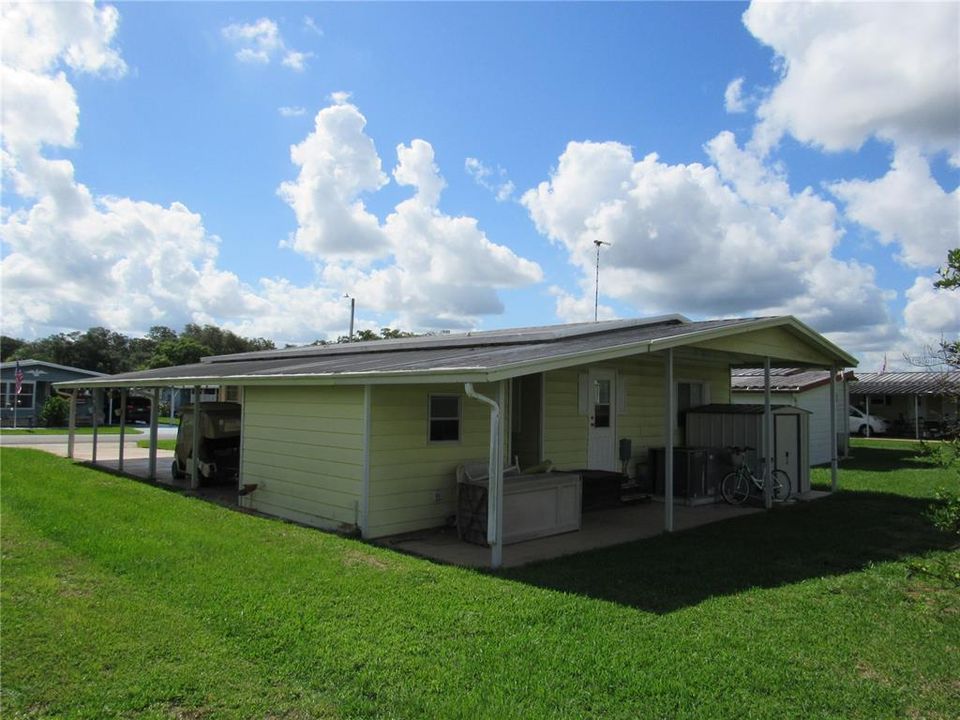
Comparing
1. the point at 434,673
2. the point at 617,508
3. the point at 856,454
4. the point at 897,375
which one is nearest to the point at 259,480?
the point at 617,508

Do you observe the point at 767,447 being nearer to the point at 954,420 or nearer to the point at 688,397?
the point at 688,397

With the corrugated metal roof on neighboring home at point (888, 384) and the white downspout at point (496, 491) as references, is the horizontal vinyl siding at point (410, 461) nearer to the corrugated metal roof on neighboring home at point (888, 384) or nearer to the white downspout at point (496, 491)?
the white downspout at point (496, 491)

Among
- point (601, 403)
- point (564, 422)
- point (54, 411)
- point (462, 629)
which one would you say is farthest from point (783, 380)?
point (54, 411)

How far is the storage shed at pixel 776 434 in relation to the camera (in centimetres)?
1166

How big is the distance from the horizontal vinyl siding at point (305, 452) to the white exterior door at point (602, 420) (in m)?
4.93

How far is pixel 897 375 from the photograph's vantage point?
104 ft

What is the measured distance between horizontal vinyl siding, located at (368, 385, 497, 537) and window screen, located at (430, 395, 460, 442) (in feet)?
0.24

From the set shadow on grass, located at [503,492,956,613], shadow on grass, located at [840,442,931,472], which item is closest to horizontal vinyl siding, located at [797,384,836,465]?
shadow on grass, located at [840,442,931,472]

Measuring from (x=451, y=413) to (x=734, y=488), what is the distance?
216 inches

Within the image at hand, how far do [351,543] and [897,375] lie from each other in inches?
1255

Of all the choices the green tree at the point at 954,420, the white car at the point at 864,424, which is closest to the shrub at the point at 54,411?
the green tree at the point at 954,420

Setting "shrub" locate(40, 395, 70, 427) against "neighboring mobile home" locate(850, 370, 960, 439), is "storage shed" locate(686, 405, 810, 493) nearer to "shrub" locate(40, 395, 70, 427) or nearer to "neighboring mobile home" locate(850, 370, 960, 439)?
"neighboring mobile home" locate(850, 370, 960, 439)

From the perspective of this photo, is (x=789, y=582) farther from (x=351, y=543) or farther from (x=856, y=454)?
(x=856, y=454)

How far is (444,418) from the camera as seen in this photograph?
9000 mm
